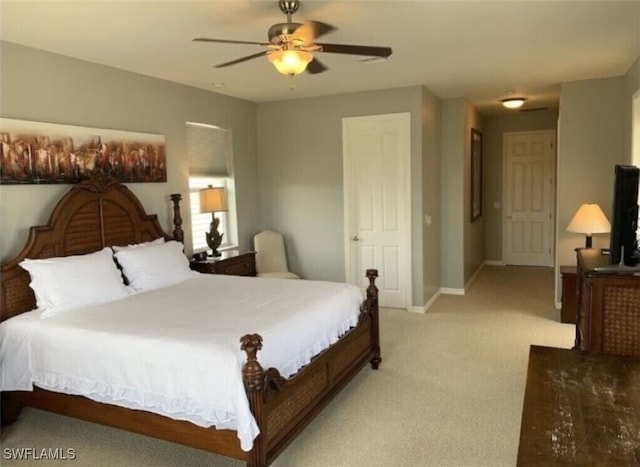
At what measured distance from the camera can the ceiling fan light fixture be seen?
2.71 m

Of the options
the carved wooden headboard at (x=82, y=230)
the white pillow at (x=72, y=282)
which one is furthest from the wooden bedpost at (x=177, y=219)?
the white pillow at (x=72, y=282)

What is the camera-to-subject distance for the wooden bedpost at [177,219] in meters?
4.85

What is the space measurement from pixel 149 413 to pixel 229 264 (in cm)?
260

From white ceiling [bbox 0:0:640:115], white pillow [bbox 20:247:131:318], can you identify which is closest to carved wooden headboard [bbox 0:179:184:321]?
white pillow [bbox 20:247:131:318]

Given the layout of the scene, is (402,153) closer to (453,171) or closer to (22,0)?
(453,171)

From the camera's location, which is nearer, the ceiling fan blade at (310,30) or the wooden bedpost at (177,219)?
the ceiling fan blade at (310,30)

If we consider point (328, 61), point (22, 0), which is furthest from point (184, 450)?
point (328, 61)

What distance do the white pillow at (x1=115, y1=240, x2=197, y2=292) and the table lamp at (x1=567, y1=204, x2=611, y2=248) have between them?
3.89 m

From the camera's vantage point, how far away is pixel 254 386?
2445 millimetres

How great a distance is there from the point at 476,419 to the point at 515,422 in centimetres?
24

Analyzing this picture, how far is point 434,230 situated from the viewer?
621 cm

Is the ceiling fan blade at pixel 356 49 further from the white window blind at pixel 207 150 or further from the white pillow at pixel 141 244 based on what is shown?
the white window blind at pixel 207 150

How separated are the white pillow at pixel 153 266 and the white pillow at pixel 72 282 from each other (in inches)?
8.2

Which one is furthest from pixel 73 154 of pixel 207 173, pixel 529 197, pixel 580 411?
pixel 529 197
